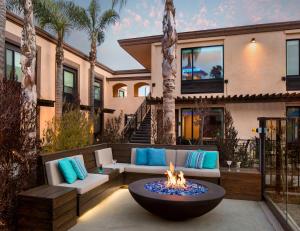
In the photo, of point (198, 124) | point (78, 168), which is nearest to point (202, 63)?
point (198, 124)

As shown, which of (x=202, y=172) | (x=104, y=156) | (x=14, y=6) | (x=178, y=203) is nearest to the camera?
(x=178, y=203)

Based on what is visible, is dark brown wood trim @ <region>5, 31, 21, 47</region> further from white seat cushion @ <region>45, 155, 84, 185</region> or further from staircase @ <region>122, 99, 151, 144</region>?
white seat cushion @ <region>45, 155, 84, 185</region>

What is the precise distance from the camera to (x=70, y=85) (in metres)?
14.2

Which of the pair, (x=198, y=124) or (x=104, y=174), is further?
(x=198, y=124)

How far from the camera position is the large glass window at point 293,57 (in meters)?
11.1

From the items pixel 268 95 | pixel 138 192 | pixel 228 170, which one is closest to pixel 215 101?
pixel 268 95

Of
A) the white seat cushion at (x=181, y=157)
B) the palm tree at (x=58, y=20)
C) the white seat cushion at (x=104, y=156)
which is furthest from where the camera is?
the palm tree at (x=58, y=20)

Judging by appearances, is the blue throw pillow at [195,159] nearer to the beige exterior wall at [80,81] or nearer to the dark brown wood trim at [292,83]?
the beige exterior wall at [80,81]

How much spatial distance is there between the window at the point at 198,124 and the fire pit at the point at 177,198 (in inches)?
303

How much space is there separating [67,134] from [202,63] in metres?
8.29

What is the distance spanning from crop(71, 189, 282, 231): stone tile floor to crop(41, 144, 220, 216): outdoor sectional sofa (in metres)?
0.31

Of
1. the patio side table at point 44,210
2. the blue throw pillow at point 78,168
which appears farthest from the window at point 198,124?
the patio side table at point 44,210

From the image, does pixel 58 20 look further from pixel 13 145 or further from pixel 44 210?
pixel 44 210

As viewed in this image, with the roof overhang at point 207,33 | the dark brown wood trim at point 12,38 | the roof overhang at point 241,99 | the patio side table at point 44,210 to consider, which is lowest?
the patio side table at point 44,210
